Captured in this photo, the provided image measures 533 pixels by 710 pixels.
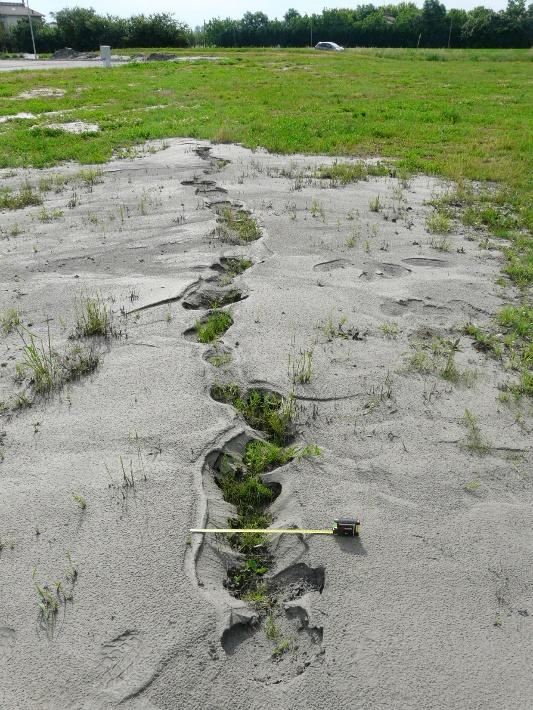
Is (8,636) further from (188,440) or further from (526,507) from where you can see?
(526,507)

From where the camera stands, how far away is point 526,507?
120 inches

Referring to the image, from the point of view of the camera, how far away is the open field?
2.32 metres

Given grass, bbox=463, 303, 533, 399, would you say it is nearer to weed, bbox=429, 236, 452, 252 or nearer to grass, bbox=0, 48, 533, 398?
grass, bbox=0, 48, 533, 398

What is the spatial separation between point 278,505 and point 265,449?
1.36 ft

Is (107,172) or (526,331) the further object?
(107,172)

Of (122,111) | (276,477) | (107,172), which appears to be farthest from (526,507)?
(122,111)

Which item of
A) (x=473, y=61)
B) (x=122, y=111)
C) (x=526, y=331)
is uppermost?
(x=473, y=61)

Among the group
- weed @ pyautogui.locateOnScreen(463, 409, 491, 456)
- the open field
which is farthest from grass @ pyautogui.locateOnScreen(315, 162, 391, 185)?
weed @ pyautogui.locateOnScreen(463, 409, 491, 456)

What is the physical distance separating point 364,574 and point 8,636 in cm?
161

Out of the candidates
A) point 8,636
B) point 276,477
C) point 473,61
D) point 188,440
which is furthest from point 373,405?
point 473,61

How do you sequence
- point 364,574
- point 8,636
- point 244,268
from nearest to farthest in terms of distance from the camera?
point 8,636 < point 364,574 < point 244,268

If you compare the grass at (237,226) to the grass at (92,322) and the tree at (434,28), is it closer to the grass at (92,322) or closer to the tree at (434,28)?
the grass at (92,322)

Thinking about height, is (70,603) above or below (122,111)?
below

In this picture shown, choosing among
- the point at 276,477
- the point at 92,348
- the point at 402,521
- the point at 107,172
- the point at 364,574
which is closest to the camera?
the point at 364,574
